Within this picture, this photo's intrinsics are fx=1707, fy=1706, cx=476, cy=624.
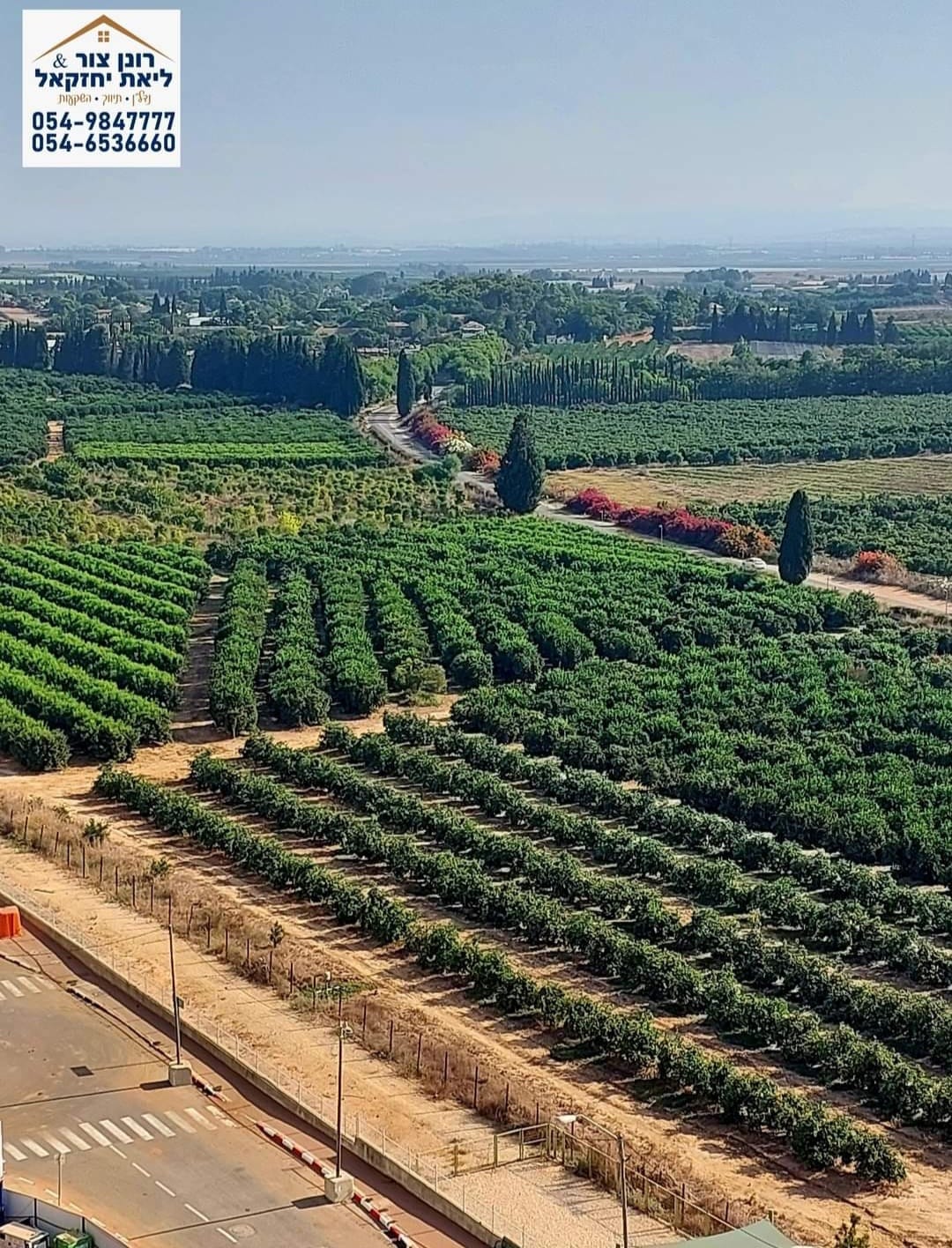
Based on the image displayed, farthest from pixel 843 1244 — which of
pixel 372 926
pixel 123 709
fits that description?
pixel 123 709

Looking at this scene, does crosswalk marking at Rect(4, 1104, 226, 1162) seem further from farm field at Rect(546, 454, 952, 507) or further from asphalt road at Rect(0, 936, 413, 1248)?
farm field at Rect(546, 454, 952, 507)

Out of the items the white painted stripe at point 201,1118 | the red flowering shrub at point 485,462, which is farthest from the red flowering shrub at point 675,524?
the white painted stripe at point 201,1118

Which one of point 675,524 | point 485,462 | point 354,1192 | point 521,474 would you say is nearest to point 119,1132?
point 354,1192

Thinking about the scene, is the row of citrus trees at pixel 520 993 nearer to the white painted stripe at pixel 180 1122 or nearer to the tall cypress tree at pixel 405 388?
the white painted stripe at pixel 180 1122

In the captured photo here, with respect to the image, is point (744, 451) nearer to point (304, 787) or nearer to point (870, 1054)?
point (304, 787)

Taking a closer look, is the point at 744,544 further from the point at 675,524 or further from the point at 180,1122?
the point at 180,1122

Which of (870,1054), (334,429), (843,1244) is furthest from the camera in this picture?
(334,429)
